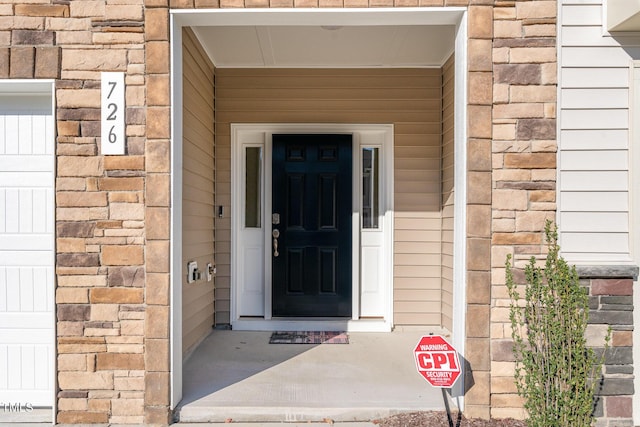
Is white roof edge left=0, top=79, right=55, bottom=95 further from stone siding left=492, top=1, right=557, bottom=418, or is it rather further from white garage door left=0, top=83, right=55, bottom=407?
stone siding left=492, top=1, right=557, bottom=418

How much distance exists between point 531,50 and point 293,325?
2.90 meters

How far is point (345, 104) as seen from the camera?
13.4ft

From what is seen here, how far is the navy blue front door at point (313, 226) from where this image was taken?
4.12 meters

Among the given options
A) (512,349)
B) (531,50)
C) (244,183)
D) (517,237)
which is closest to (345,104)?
(244,183)

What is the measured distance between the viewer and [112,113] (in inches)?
96.2

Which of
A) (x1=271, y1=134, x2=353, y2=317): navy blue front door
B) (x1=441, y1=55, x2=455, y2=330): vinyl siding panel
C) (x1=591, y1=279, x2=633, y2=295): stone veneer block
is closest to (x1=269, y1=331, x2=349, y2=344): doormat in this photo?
(x1=271, y1=134, x2=353, y2=317): navy blue front door

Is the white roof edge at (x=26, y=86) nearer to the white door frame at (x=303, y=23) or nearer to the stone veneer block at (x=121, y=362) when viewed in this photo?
the white door frame at (x=303, y=23)

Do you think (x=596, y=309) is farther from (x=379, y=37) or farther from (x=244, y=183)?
(x=244, y=183)

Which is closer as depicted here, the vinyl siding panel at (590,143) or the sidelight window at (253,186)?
the vinyl siding panel at (590,143)

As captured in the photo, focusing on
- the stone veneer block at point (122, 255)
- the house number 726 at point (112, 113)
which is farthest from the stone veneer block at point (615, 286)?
the house number 726 at point (112, 113)

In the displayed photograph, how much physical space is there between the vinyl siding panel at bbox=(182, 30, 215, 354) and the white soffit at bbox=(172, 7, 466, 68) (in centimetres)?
27

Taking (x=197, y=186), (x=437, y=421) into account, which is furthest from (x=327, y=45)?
(x=437, y=421)

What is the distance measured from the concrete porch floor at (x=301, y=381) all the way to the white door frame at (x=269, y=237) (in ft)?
0.89

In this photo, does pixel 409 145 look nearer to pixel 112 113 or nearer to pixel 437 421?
pixel 437 421
